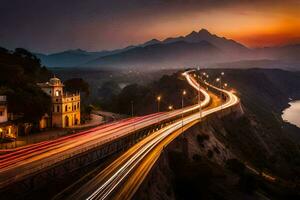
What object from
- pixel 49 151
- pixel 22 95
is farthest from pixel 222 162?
pixel 22 95

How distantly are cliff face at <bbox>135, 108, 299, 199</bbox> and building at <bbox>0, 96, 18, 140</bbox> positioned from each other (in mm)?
25395

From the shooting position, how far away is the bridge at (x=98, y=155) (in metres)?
41.3

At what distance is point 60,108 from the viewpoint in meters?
76.9

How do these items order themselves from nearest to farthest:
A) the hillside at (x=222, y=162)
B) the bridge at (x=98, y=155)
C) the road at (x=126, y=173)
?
the road at (x=126, y=173) < the bridge at (x=98, y=155) < the hillside at (x=222, y=162)

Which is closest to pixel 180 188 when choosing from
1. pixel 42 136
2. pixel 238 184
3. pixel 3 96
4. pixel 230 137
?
pixel 238 184

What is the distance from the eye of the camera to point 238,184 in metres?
60.7

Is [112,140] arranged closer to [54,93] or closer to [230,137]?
[54,93]

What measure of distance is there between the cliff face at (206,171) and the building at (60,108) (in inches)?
938

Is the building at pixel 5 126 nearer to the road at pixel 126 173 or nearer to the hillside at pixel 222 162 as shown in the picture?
the road at pixel 126 173

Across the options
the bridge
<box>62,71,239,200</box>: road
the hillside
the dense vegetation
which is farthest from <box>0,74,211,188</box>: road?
the hillside

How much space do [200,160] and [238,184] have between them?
27.2 feet

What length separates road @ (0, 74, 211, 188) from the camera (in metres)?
43.4

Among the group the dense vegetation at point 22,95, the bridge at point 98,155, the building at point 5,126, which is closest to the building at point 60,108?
the dense vegetation at point 22,95

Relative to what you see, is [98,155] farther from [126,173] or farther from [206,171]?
[206,171]
